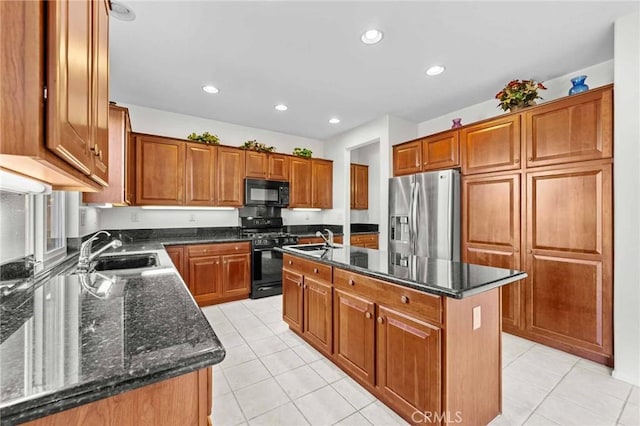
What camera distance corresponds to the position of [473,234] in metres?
3.23

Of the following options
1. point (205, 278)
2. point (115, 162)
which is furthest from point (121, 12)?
point (205, 278)

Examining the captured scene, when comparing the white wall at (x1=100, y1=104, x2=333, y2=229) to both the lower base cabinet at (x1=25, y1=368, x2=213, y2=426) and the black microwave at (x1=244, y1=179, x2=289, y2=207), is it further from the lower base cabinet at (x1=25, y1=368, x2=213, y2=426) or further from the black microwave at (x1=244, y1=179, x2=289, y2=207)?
the lower base cabinet at (x1=25, y1=368, x2=213, y2=426)

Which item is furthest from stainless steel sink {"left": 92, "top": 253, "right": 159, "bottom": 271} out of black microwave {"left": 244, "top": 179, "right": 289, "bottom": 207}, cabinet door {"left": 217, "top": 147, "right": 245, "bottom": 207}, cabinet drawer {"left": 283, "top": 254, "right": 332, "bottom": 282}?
black microwave {"left": 244, "top": 179, "right": 289, "bottom": 207}

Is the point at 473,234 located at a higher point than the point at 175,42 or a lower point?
lower

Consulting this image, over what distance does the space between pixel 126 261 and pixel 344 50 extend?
2.77 meters

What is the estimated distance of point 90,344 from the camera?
0.79 m

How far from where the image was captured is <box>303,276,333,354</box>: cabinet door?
7.69 feet

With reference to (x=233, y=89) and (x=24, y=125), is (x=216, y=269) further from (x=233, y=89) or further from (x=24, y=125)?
(x=24, y=125)

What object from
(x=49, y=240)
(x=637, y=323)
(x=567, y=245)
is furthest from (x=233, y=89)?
(x=637, y=323)

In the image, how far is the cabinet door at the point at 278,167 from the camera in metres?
4.69

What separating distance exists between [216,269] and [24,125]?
11.8 feet

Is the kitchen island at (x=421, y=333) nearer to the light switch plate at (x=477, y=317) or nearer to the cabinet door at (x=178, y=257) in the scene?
the light switch plate at (x=477, y=317)

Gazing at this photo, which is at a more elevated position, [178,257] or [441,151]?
[441,151]

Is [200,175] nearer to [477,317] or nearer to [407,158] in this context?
[407,158]
